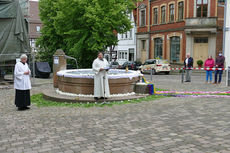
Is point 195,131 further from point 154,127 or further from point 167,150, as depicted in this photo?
point 167,150

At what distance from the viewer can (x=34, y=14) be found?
71500 millimetres

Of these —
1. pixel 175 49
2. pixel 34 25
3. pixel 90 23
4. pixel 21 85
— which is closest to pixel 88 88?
pixel 21 85

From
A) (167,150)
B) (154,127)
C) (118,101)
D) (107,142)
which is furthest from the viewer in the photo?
(118,101)

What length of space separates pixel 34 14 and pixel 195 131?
234 feet

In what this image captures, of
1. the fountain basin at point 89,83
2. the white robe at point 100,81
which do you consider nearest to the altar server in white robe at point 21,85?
the fountain basin at point 89,83

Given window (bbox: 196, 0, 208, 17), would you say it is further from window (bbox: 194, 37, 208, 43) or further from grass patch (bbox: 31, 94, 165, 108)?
grass patch (bbox: 31, 94, 165, 108)

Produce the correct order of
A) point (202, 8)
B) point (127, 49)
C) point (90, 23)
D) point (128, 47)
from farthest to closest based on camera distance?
point (127, 49), point (128, 47), point (202, 8), point (90, 23)

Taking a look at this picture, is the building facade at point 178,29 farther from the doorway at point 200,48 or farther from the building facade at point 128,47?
the building facade at point 128,47

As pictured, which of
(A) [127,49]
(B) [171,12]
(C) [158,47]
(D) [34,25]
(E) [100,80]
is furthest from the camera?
(D) [34,25]

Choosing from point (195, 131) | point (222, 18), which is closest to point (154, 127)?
point (195, 131)

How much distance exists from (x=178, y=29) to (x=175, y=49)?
2469mm

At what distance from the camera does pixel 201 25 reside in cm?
2984

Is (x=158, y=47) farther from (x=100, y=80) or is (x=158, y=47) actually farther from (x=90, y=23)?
(x=100, y=80)

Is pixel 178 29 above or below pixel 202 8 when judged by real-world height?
below
